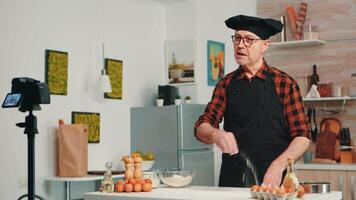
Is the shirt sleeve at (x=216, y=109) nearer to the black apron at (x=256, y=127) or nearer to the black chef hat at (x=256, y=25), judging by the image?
the black apron at (x=256, y=127)

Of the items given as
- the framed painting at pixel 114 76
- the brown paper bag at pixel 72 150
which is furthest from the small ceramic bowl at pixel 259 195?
the framed painting at pixel 114 76

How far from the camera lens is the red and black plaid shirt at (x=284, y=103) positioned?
308 centimetres

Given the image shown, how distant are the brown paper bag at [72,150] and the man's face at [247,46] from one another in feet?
8.60

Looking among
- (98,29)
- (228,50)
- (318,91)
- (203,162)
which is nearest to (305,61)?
(318,91)

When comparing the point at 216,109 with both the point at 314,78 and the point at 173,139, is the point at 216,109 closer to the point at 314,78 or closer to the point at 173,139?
the point at 173,139

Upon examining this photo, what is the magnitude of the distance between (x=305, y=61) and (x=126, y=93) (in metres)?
1.86

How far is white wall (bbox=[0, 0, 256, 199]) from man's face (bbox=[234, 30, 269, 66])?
103 inches

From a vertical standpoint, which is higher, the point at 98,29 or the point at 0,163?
the point at 98,29

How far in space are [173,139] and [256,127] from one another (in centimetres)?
303

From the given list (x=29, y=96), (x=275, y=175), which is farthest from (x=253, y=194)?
(x=29, y=96)

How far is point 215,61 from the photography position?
6.72 metres

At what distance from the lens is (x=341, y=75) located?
6.26m

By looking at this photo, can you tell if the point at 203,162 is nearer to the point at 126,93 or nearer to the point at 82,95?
the point at 126,93

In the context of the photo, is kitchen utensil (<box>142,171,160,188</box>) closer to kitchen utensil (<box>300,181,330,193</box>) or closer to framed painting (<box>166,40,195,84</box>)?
kitchen utensil (<box>300,181,330,193</box>)
